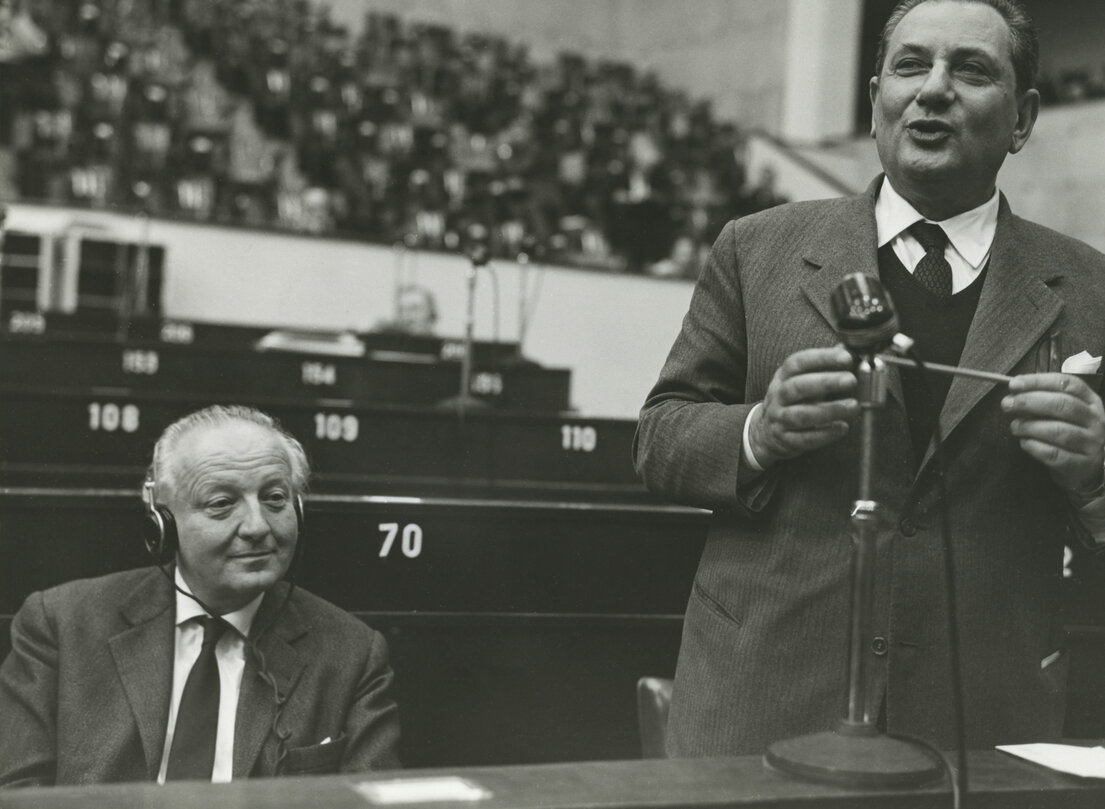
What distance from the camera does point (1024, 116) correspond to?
1.15 m

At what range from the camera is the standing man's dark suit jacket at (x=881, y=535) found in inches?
41.6

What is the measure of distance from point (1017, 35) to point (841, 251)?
242 millimetres

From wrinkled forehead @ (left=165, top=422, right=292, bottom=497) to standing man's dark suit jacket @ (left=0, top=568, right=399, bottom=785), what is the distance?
0.13m

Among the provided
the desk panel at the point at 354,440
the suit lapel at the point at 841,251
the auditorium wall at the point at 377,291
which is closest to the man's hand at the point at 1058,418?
the suit lapel at the point at 841,251

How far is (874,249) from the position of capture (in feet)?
3.63

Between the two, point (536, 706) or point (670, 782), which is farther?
point (536, 706)

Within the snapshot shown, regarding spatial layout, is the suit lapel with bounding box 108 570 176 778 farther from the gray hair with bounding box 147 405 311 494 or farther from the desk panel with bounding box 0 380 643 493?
the desk panel with bounding box 0 380 643 493

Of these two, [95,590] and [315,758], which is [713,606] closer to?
[315,758]

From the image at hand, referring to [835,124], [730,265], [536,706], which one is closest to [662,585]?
[536,706]

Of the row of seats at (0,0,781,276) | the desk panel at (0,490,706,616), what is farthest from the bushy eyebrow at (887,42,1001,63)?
the row of seats at (0,0,781,276)

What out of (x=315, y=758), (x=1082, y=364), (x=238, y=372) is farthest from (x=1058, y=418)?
(x=238, y=372)

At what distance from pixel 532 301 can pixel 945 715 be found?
195 inches

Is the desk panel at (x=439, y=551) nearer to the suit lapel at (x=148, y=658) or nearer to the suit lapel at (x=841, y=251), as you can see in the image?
the suit lapel at (x=148, y=658)

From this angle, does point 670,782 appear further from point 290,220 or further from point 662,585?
point 290,220
